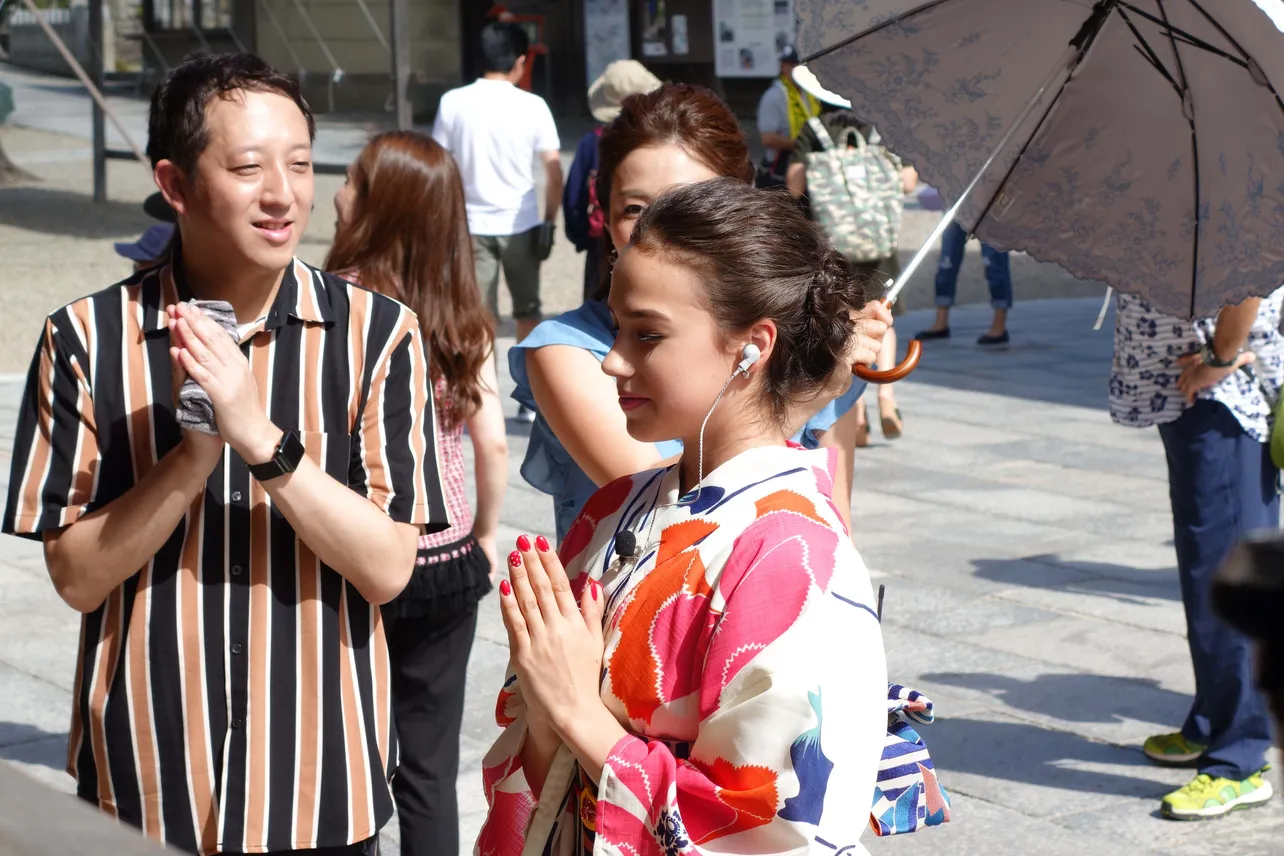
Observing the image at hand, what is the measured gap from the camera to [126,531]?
84.7 inches

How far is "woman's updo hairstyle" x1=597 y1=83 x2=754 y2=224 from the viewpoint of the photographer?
98.0 inches

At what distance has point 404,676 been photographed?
3.21 meters

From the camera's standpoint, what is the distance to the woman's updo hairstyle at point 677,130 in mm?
2490

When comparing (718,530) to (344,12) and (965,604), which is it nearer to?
(965,604)

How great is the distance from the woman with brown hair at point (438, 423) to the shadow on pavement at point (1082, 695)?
1.81 metres

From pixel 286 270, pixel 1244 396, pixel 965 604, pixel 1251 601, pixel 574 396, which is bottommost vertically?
pixel 965 604

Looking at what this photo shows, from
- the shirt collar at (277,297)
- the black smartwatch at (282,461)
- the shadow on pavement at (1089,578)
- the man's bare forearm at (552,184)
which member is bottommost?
the shadow on pavement at (1089,578)

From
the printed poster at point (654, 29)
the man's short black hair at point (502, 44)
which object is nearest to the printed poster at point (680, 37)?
the printed poster at point (654, 29)

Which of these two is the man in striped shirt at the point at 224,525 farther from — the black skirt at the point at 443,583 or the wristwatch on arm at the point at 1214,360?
the wristwatch on arm at the point at 1214,360

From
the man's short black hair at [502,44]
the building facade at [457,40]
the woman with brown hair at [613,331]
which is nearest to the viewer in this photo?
the woman with brown hair at [613,331]

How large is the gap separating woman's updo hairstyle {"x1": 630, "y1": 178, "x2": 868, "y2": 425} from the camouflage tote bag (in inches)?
233

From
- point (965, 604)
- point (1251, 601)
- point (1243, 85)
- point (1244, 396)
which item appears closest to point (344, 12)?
point (965, 604)

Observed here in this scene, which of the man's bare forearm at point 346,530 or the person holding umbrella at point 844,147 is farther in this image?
the person holding umbrella at point 844,147

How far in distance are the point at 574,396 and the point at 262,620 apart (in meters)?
0.57
